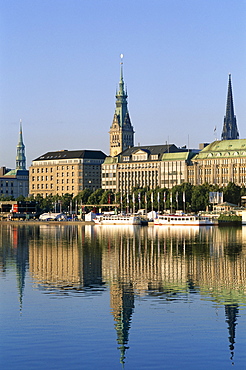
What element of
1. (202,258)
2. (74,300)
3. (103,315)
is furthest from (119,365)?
(202,258)

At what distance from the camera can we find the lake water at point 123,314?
41175 millimetres

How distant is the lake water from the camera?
41.2m

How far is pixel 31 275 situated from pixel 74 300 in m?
18.1

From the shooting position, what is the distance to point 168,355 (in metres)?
41.6

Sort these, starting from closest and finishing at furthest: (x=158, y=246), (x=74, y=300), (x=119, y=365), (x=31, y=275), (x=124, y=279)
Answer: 1. (x=119, y=365)
2. (x=74, y=300)
3. (x=124, y=279)
4. (x=31, y=275)
5. (x=158, y=246)

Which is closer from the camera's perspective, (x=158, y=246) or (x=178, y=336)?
(x=178, y=336)

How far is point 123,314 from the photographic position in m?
52.2

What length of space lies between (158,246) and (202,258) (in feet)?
85.9

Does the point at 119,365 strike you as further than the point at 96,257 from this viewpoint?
No

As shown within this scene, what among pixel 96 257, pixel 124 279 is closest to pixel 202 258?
pixel 96 257

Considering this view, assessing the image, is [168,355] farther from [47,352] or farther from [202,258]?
[202,258]

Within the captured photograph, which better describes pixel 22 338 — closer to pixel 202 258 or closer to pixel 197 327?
pixel 197 327

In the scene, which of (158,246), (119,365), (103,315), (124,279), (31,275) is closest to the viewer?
(119,365)

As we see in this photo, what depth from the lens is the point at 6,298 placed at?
59406 mm
